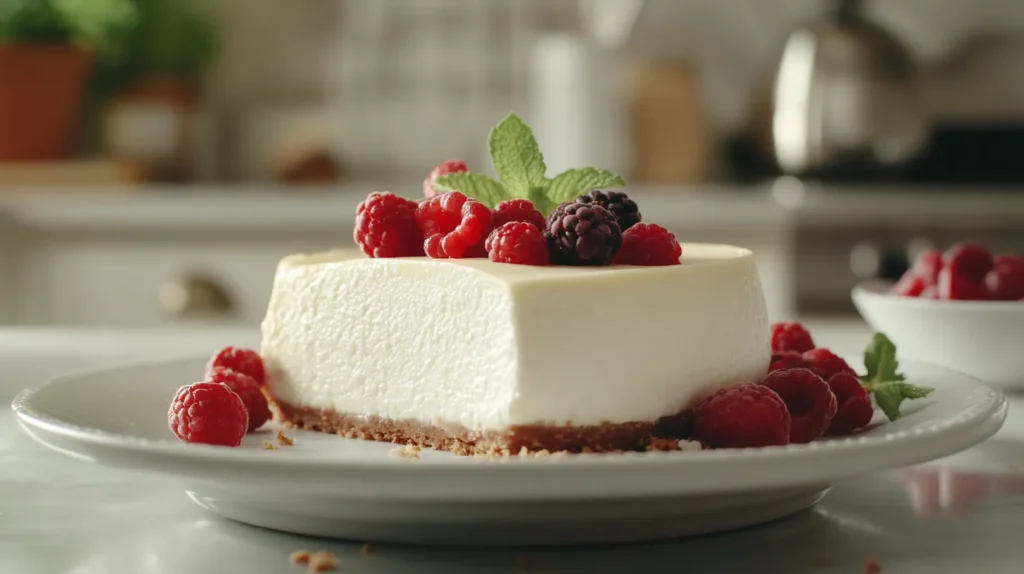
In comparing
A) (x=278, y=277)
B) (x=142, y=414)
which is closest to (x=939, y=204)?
(x=278, y=277)

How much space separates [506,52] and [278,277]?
2.14 meters

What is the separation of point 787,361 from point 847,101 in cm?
166

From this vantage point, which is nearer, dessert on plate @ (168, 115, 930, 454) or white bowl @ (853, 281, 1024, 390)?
dessert on plate @ (168, 115, 930, 454)

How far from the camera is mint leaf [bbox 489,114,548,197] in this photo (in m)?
1.01

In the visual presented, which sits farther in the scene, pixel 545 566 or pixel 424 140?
pixel 424 140

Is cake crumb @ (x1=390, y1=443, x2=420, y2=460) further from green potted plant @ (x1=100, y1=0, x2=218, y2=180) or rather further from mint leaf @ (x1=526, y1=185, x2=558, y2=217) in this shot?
green potted plant @ (x1=100, y1=0, x2=218, y2=180)

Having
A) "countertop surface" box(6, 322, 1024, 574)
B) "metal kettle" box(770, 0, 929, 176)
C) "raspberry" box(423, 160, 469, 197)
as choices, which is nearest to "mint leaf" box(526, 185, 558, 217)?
"raspberry" box(423, 160, 469, 197)

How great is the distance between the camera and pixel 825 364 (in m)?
0.98

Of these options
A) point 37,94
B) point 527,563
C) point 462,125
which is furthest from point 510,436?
point 37,94

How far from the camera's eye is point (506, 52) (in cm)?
321

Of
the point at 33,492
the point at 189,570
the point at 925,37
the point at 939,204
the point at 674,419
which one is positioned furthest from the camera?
the point at 925,37

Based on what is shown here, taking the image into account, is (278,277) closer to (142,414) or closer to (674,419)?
(142,414)

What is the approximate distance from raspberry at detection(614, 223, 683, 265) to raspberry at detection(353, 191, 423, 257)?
0.17m

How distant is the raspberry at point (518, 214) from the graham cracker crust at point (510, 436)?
0.16 meters
